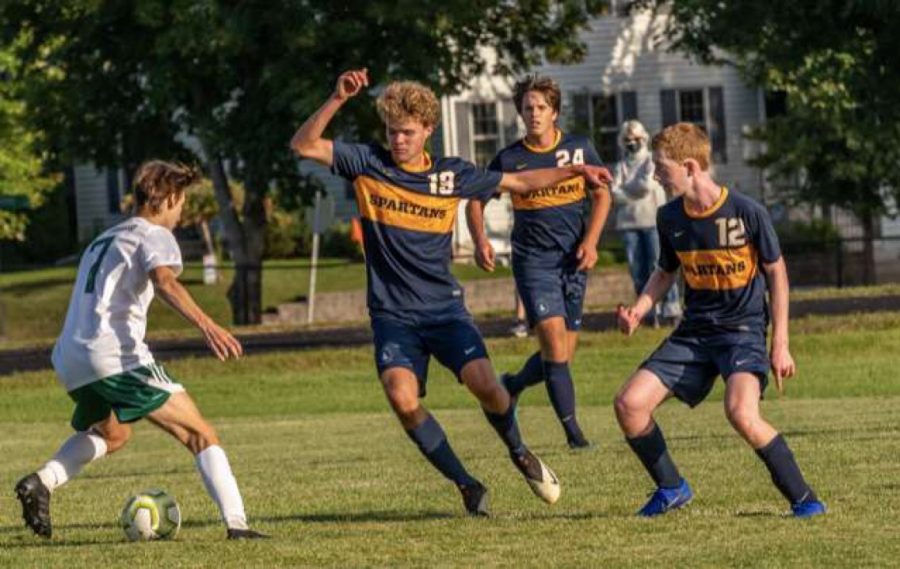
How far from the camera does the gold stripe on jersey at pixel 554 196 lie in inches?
599

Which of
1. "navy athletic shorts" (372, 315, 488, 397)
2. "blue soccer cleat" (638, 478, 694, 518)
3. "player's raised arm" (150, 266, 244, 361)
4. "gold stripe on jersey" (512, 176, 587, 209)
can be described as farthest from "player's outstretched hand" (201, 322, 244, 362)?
"gold stripe on jersey" (512, 176, 587, 209)

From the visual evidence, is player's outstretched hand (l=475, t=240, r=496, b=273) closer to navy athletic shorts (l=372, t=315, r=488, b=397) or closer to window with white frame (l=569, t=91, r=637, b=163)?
navy athletic shorts (l=372, t=315, r=488, b=397)

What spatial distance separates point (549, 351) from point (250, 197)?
26590mm

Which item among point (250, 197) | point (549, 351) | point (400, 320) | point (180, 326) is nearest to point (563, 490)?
point (400, 320)

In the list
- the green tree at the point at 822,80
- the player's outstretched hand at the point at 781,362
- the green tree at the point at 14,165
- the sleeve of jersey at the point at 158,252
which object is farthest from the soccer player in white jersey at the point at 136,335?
the green tree at the point at 14,165

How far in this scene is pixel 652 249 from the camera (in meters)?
25.0

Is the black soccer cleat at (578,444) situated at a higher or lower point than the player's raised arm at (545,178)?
lower

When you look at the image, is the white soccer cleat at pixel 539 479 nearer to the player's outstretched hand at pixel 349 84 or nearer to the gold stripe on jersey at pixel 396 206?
the gold stripe on jersey at pixel 396 206

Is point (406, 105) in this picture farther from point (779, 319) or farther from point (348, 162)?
point (779, 319)

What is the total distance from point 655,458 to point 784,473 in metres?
0.71

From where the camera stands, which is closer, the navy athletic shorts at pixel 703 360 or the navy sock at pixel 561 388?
the navy athletic shorts at pixel 703 360

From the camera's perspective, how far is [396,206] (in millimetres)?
11688

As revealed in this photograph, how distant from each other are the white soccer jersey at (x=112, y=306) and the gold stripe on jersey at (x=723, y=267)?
2.43m

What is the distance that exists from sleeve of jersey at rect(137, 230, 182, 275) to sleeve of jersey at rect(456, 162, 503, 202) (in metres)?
1.84
